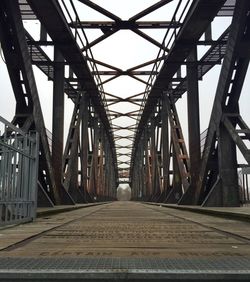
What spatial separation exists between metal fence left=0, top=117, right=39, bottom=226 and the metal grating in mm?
3676

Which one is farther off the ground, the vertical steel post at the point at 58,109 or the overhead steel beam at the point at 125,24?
the overhead steel beam at the point at 125,24

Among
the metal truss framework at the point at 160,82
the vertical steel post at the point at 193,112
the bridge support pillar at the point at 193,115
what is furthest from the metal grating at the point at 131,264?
the vertical steel post at the point at 193,112

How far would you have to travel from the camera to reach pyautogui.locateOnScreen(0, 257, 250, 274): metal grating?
13.1 feet

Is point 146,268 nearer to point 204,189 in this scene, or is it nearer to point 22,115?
point 22,115

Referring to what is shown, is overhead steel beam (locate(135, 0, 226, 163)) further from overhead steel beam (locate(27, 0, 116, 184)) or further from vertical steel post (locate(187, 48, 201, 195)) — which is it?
overhead steel beam (locate(27, 0, 116, 184))

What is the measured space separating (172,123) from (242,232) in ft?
64.4

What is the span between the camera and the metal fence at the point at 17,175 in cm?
812

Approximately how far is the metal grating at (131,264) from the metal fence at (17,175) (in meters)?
3.68

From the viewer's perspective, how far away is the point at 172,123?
26906mm

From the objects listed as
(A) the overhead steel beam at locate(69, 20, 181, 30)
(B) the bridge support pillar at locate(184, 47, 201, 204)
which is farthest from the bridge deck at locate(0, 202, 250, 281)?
(A) the overhead steel beam at locate(69, 20, 181, 30)

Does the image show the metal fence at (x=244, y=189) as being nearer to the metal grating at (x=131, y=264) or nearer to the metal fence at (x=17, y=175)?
the metal fence at (x=17, y=175)

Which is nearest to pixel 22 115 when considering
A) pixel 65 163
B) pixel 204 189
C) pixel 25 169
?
pixel 25 169

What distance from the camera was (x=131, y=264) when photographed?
14.1ft

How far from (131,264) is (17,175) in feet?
17.0
